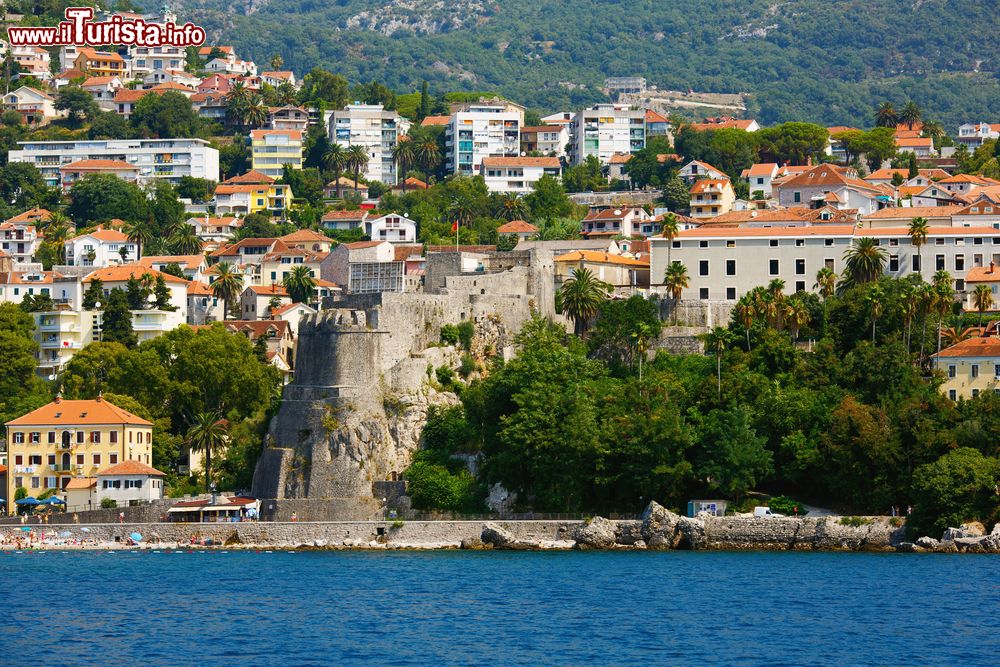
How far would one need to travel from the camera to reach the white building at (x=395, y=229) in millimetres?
120375

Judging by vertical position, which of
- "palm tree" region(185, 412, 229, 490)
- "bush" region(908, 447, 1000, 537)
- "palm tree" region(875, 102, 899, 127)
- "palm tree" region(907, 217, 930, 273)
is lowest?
"bush" region(908, 447, 1000, 537)

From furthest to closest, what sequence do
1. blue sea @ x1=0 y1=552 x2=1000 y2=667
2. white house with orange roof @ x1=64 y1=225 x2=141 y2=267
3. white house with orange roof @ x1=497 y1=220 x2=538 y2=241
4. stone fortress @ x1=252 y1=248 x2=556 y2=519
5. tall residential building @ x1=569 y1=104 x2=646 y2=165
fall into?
tall residential building @ x1=569 y1=104 x2=646 y2=165 → white house with orange roof @ x1=64 y1=225 x2=141 y2=267 → white house with orange roof @ x1=497 y1=220 x2=538 y2=241 → stone fortress @ x1=252 y1=248 x2=556 y2=519 → blue sea @ x1=0 y1=552 x2=1000 y2=667

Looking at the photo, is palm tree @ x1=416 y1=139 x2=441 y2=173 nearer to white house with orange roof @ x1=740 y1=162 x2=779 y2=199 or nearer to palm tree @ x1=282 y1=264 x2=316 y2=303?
white house with orange roof @ x1=740 y1=162 x2=779 y2=199

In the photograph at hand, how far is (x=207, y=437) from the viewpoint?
81.5 meters

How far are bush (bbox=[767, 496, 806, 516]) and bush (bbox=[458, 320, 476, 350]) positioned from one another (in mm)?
16330

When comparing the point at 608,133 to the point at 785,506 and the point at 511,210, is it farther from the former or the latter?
the point at 785,506

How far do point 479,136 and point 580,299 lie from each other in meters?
63.4

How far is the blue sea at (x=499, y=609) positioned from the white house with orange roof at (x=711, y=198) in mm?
48812

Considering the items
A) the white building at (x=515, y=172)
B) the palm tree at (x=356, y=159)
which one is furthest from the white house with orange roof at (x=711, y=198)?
the palm tree at (x=356, y=159)

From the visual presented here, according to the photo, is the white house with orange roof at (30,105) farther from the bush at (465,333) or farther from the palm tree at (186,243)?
the bush at (465,333)

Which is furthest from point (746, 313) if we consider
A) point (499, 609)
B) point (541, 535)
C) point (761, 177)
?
point (761, 177)

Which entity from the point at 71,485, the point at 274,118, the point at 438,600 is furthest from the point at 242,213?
the point at 438,600

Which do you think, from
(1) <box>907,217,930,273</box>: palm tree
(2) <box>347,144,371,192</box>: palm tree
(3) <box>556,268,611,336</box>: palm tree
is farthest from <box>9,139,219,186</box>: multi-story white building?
(1) <box>907,217,930,273</box>: palm tree

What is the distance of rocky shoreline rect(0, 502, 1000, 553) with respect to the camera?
68.9 m
